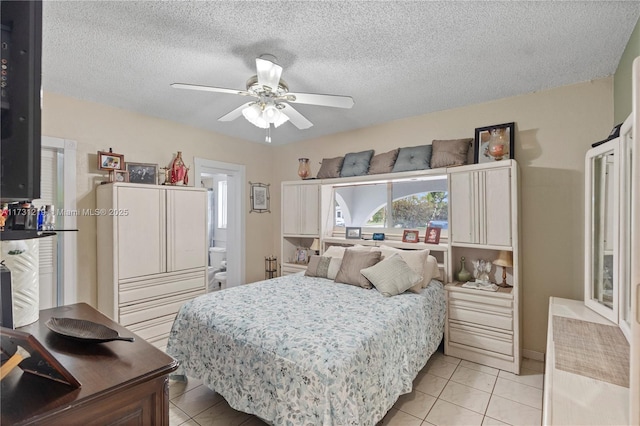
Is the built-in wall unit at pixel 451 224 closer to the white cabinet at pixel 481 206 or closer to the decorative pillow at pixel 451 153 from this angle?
the white cabinet at pixel 481 206

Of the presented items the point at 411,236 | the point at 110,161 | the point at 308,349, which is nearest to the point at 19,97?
the point at 308,349

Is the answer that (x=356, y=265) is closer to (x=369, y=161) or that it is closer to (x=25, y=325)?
(x=369, y=161)

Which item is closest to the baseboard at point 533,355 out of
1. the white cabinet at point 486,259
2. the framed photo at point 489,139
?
the white cabinet at point 486,259

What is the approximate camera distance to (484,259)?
3096 mm

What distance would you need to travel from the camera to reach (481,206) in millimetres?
2822

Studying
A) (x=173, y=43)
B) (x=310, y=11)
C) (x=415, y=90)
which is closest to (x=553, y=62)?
(x=415, y=90)

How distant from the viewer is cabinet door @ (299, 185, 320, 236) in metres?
4.04

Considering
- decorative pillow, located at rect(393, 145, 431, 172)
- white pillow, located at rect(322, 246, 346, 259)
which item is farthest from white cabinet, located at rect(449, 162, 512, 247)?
white pillow, located at rect(322, 246, 346, 259)

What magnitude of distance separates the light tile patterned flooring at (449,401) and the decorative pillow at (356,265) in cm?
97

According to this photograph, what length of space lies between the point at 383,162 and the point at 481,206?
1.21 m

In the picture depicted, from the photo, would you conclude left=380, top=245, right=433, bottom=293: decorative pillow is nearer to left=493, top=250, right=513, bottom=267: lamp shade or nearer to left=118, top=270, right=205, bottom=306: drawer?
left=493, top=250, right=513, bottom=267: lamp shade

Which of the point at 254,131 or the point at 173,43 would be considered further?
the point at 254,131

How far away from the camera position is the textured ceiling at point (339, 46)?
66.5 inches

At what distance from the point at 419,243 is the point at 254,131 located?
2.58m
